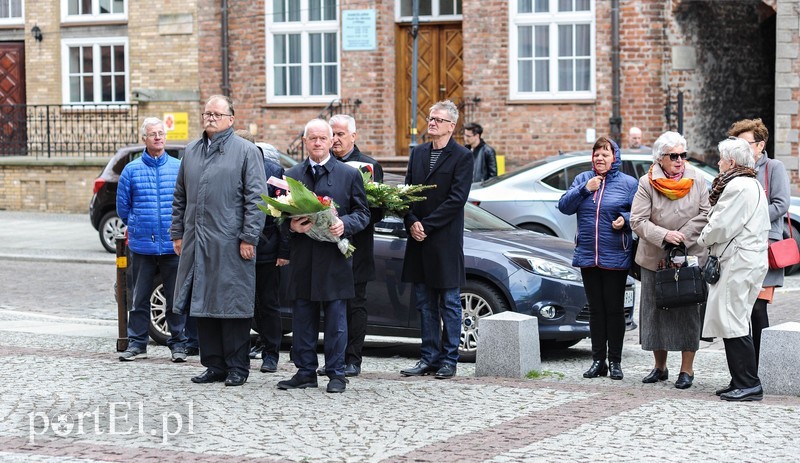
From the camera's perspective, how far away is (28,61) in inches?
1133

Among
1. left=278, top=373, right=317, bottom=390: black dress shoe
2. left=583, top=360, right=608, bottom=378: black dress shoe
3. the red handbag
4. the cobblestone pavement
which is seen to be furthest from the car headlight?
left=278, top=373, right=317, bottom=390: black dress shoe

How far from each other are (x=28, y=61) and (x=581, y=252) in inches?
843

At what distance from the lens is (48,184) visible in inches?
1064

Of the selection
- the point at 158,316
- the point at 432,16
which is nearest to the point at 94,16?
the point at 432,16

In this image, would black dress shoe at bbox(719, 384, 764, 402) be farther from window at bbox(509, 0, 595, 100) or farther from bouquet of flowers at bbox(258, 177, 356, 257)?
window at bbox(509, 0, 595, 100)

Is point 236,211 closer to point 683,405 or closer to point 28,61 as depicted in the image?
point 683,405

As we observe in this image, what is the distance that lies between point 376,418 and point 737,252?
2684 millimetres

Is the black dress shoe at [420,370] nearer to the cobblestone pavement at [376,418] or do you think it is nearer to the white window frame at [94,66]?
the cobblestone pavement at [376,418]

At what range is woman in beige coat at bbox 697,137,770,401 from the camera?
8812 millimetres

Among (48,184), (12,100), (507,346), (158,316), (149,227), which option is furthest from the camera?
(12,100)

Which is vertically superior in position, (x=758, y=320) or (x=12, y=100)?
(x=12, y=100)

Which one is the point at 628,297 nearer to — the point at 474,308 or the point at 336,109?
the point at 474,308

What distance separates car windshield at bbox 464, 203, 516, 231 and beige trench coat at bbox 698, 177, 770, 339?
10.3 feet

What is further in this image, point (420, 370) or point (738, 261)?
point (420, 370)
